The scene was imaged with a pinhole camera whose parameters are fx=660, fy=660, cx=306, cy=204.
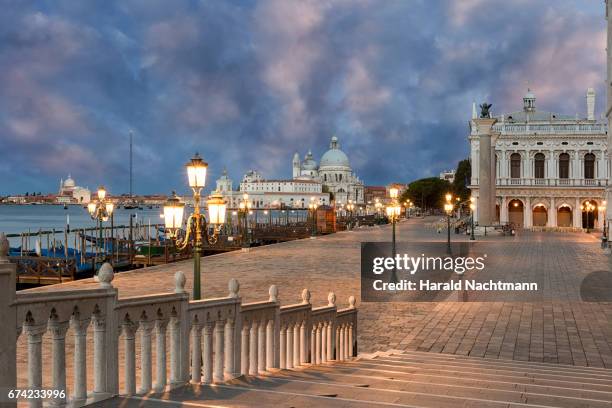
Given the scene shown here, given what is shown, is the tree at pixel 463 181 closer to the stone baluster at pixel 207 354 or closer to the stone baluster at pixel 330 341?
the stone baluster at pixel 330 341

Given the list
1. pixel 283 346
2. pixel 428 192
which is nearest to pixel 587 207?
pixel 283 346

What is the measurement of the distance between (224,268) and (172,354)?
22.2 meters

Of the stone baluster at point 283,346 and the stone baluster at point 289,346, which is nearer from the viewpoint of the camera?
the stone baluster at point 283,346

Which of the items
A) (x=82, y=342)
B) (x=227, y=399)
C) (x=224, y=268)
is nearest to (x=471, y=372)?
(x=227, y=399)

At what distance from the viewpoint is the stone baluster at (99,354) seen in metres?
5.35

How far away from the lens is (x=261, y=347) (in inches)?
296

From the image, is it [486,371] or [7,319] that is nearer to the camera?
[7,319]

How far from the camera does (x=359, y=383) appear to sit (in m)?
7.15

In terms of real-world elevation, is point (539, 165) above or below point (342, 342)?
above

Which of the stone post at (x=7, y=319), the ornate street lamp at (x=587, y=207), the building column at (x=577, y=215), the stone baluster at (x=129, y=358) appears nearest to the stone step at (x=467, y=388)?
the stone baluster at (x=129, y=358)

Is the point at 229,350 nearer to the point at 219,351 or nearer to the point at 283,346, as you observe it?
the point at 219,351

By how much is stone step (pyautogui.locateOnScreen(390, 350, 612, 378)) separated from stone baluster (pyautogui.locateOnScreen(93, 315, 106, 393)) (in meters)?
6.19

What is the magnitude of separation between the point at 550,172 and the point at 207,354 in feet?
222

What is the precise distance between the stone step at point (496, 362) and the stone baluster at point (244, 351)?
4121mm
